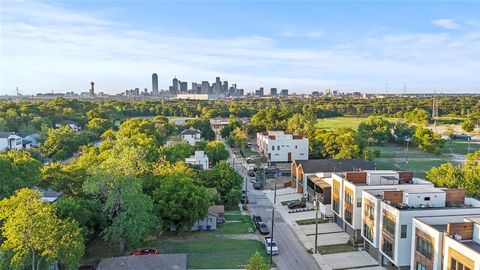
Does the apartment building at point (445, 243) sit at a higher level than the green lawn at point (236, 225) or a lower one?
higher

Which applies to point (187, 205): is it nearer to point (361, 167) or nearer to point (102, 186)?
point (102, 186)

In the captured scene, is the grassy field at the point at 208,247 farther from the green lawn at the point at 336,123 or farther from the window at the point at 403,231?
the green lawn at the point at 336,123

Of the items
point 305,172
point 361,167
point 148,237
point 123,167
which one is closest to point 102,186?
point 123,167

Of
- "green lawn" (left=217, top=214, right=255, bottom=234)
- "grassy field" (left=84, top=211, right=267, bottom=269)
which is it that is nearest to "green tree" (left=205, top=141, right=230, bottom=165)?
"green lawn" (left=217, top=214, right=255, bottom=234)

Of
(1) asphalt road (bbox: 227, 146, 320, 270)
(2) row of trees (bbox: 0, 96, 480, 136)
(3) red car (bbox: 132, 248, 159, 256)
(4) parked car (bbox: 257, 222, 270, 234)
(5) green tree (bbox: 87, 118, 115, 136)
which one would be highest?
(2) row of trees (bbox: 0, 96, 480, 136)

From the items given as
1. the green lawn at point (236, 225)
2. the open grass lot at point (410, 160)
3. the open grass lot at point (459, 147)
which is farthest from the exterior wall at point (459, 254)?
the open grass lot at point (459, 147)

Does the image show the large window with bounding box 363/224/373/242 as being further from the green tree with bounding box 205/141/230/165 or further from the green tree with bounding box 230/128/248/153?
the green tree with bounding box 230/128/248/153
